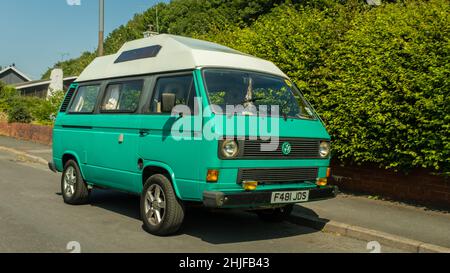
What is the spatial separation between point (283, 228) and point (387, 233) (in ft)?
4.71

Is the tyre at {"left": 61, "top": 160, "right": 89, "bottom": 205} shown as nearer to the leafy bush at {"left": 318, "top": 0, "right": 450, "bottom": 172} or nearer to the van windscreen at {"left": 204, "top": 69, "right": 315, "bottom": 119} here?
the van windscreen at {"left": 204, "top": 69, "right": 315, "bottom": 119}

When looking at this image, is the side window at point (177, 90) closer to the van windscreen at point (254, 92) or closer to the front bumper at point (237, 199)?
the van windscreen at point (254, 92)

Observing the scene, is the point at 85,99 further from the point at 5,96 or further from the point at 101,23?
the point at 5,96

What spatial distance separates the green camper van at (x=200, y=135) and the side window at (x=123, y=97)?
0.02 meters

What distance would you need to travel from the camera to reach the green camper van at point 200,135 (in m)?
5.67

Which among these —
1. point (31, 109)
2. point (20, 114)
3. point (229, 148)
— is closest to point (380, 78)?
point (229, 148)

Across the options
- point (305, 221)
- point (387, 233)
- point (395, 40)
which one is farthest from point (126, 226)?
point (395, 40)

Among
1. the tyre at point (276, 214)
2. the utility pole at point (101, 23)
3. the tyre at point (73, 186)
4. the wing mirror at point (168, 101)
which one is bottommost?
the tyre at point (276, 214)

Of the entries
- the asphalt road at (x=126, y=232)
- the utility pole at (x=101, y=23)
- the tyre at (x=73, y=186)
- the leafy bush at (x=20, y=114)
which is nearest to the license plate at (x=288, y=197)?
the asphalt road at (x=126, y=232)

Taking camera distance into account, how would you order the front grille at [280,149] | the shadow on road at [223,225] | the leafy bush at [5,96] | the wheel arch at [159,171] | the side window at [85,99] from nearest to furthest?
the front grille at [280,149] → the wheel arch at [159,171] → the shadow on road at [223,225] → the side window at [85,99] → the leafy bush at [5,96]

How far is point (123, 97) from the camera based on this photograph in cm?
730

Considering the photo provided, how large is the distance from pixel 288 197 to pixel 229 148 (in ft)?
3.29

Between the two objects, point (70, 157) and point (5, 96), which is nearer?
→ point (70, 157)
